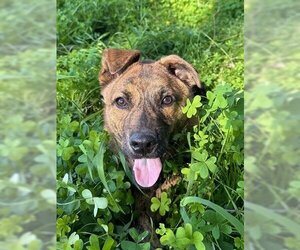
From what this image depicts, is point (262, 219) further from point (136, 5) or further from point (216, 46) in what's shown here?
point (136, 5)

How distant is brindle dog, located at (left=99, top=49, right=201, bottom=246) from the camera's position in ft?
4.75

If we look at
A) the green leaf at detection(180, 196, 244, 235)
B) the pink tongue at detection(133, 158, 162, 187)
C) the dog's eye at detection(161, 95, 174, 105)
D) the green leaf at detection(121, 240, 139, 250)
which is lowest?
the green leaf at detection(121, 240, 139, 250)

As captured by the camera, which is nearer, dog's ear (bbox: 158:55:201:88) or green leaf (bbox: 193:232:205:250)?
green leaf (bbox: 193:232:205:250)

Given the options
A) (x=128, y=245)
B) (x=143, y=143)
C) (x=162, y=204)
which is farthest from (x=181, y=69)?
(x=128, y=245)

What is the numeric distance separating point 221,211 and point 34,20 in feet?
1.77

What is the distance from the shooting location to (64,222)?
1.43 metres

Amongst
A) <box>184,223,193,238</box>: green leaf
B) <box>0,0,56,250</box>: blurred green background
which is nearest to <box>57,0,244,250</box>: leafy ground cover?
<box>184,223,193,238</box>: green leaf

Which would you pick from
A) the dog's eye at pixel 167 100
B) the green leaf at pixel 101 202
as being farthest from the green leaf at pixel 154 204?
the dog's eye at pixel 167 100

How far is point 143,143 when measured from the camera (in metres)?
1.44

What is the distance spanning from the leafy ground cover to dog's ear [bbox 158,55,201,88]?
0.02 metres

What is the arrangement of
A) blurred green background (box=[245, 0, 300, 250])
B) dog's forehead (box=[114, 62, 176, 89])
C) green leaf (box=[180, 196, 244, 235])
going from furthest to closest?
1. dog's forehead (box=[114, 62, 176, 89])
2. green leaf (box=[180, 196, 244, 235])
3. blurred green background (box=[245, 0, 300, 250])

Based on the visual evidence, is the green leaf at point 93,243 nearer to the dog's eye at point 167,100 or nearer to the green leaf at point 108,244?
the green leaf at point 108,244

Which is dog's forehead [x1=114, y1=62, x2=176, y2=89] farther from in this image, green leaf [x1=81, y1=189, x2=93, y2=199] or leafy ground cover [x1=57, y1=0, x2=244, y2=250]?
green leaf [x1=81, y1=189, x2=93, y2=199]

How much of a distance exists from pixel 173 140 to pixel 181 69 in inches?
6.4
